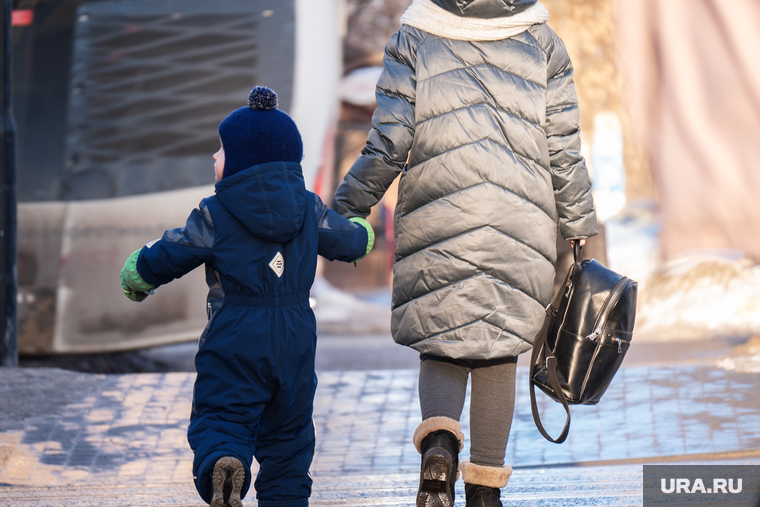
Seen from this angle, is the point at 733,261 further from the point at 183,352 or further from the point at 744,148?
the point at 183,352

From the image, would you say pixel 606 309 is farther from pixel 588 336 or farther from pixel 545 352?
pixel 545 352

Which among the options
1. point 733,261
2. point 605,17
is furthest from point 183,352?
point 605,17

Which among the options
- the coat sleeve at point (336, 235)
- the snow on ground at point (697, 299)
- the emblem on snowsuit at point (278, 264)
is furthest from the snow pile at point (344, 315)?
the emblem on snowsuit at point (278, 264)

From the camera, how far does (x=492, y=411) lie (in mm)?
2328

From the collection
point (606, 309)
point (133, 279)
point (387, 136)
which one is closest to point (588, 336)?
point (606, 309)

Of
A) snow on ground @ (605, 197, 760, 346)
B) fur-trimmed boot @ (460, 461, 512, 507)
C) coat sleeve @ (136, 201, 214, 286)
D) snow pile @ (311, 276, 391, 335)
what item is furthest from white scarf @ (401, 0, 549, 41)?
snow pile @ (311, 276, 391, 335)

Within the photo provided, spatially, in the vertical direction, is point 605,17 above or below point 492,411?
above

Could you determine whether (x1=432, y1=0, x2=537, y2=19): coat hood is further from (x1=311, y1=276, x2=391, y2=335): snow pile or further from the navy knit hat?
(x1=311, y1=276, x2=391, y2=335): snow pile

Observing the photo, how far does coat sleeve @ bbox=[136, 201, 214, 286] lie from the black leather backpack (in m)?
1.06

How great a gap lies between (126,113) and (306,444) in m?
4.21

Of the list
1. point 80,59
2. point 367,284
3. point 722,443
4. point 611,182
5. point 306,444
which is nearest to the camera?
point 306,444

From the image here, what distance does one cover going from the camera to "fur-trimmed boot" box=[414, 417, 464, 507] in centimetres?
209

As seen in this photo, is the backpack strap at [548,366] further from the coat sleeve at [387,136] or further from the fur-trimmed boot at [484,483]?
the coat sleeve at [387,136]

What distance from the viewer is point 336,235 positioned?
7.26 ft
